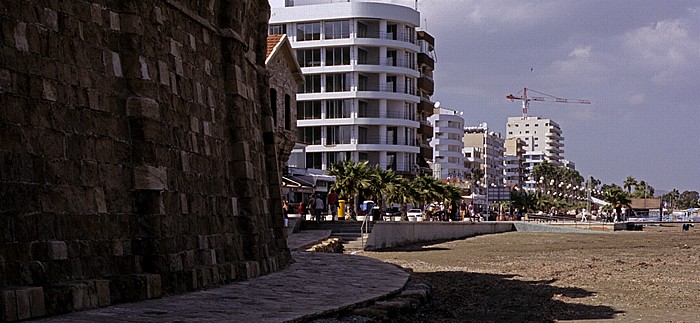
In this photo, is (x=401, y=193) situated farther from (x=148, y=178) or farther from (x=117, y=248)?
(x=117, y=248)

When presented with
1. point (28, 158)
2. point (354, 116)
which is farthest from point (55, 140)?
point (354, 116)

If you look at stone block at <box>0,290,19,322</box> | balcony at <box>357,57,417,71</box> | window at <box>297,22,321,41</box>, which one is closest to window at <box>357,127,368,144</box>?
balcony at <box>357,57,417,71</box>

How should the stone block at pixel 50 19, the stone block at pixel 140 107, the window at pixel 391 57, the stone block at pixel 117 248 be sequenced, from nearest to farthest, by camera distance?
the stone block at pixel 50 19
the stone block at pixel 117 248
the stone block at pixel 140 107
the window at pixel 391 57

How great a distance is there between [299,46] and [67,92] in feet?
207

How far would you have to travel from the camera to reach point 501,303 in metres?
17.5

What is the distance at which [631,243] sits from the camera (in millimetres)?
42000

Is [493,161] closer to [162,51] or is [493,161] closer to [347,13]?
[347,13]

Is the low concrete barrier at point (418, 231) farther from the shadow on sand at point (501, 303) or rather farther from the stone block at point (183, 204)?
the stone block at point (183, 204)

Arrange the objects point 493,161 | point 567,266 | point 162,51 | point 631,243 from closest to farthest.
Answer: point 162,51 < point 567,266 < point 631,243 < point 493,161

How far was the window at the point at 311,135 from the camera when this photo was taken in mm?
73750

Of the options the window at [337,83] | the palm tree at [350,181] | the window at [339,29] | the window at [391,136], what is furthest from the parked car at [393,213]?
the window at [339,29]

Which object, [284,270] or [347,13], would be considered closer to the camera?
[284,270]

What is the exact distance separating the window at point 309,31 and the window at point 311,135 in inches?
276

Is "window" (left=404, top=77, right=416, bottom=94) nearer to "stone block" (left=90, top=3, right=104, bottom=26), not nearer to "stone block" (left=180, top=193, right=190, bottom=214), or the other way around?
"stone block" (left=180, top=193, right=190, bottom=214)
